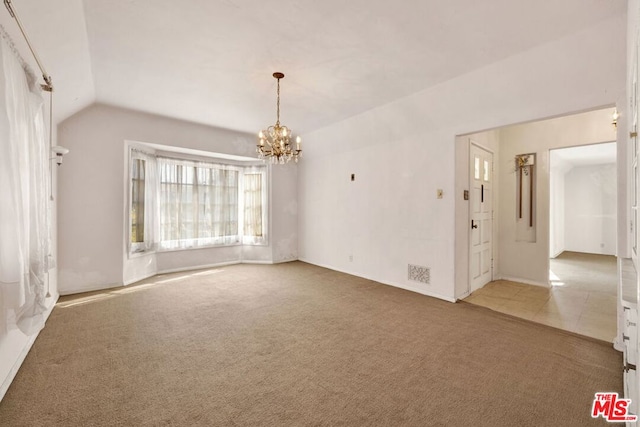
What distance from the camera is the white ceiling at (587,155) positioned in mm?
6091

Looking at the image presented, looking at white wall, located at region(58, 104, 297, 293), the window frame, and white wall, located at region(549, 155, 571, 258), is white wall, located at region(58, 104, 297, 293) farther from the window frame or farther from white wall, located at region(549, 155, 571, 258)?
white wall, located at region(549, 155, 571, 258)

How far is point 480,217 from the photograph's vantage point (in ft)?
15.0

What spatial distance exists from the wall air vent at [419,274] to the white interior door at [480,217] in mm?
672

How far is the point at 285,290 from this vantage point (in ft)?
14.3

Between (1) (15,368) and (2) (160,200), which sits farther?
(2) (160,200)

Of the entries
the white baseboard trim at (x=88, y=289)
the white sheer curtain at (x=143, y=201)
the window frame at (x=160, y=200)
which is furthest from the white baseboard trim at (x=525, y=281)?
the white baseboard trim at (x=88, y=289)

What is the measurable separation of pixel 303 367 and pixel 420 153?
3475mm

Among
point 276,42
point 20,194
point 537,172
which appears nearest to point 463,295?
point 537,172

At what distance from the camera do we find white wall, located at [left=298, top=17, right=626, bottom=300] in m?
2.63

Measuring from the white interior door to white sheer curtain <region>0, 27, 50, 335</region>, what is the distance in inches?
197

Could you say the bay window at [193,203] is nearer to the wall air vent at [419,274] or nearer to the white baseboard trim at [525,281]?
the wall air vent at [419,274]

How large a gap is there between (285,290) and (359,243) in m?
1.76

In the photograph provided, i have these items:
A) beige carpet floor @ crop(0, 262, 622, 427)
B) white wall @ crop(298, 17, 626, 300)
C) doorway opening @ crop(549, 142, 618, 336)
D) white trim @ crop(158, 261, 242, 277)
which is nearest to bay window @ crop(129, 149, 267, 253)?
white trim @ crop(158, 261, 242, 277)

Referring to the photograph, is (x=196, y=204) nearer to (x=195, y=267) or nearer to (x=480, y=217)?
(x=195, y=267)
